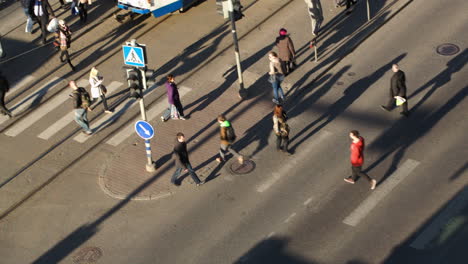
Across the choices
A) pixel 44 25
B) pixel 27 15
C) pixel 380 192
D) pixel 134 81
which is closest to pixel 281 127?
pixel 380 192

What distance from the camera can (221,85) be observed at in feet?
87.9

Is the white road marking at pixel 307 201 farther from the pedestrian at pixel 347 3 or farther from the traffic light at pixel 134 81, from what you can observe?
the pedestrian at pixel 347 3

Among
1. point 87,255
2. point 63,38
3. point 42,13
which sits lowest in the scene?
point 87,255

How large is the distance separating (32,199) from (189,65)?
7793mm

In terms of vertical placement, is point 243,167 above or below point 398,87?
below

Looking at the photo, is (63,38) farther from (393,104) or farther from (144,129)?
(393,104)

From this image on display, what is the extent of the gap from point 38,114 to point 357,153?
11313mm

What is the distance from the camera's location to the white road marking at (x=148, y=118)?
2494 cm

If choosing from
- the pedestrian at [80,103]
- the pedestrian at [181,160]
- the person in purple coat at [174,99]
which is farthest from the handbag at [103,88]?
the pedestrian at [181,160]

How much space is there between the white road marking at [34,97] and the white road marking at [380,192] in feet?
40.2

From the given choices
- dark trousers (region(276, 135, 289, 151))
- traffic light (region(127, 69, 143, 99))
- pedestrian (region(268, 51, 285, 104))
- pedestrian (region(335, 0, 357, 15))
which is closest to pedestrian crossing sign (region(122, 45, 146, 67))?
traffic light (region(127, 69, 143, 99))

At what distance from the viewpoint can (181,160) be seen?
71.4 feet

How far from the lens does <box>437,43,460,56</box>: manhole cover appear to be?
26000 mm

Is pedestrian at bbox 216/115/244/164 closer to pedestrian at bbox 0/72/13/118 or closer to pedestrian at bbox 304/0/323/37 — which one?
pedestrian at bbox 304/0/323/37
